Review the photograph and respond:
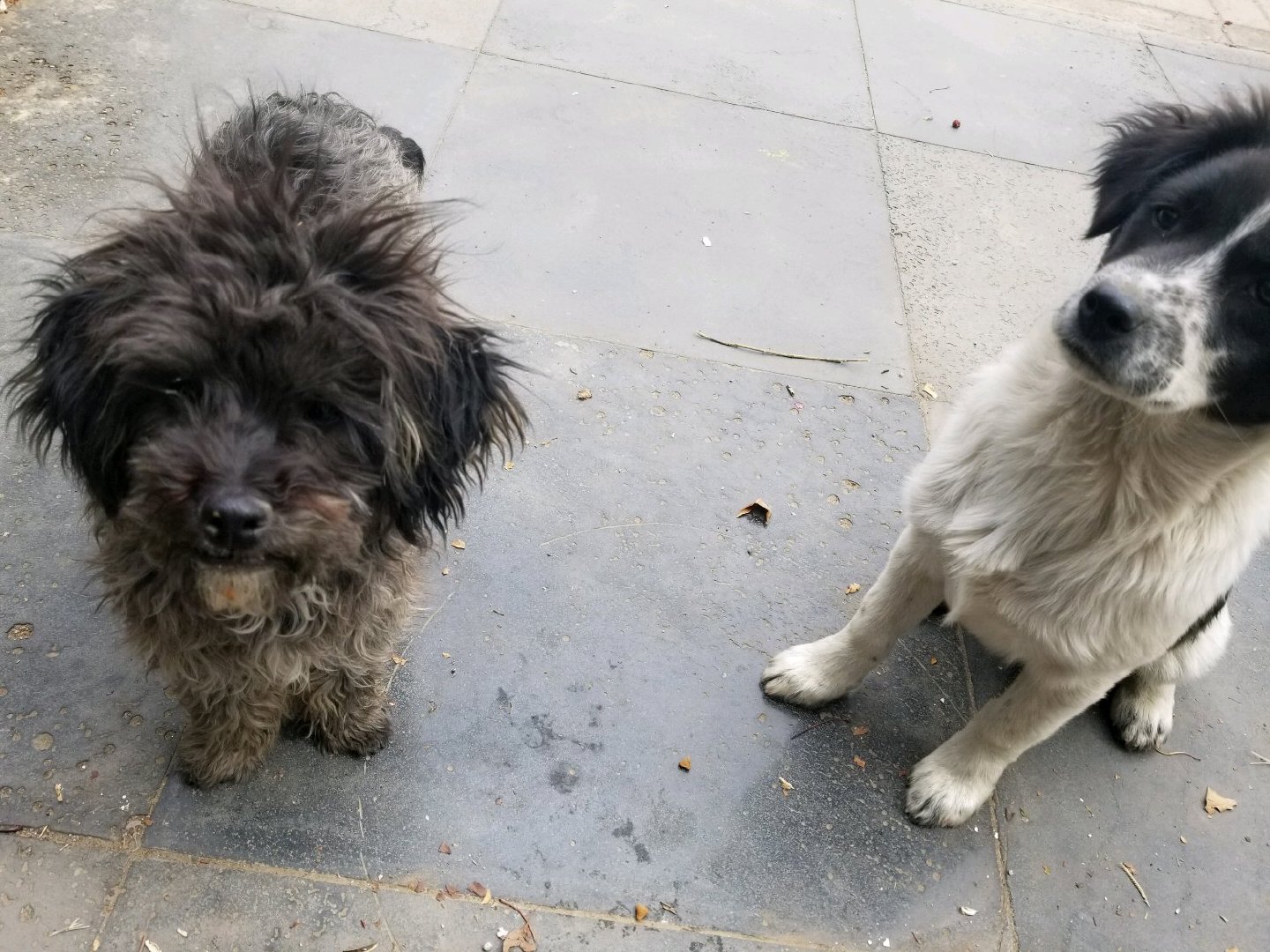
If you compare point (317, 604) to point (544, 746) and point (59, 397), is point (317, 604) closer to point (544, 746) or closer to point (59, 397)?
point (59, 397)

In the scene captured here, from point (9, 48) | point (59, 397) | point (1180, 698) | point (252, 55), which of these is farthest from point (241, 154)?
point (1180, 698)

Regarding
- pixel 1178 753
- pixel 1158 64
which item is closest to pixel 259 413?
pixel 1178 753

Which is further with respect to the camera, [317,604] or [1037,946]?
[1037,946]

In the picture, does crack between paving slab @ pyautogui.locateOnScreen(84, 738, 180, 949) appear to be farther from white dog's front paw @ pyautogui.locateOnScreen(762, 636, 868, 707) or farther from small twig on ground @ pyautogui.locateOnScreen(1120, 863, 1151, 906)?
small twig on ground @ pyautogui.locateOnScreen(1120, 863, 1151, 906)

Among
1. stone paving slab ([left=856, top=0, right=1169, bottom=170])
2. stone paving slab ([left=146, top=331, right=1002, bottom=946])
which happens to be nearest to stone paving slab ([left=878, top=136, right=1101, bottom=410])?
stone paving slab ([left=856, top=0, right=1169, bottom=170])

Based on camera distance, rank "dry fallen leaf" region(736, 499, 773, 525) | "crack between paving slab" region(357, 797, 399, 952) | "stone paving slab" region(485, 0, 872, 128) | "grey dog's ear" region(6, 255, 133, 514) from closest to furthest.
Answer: "grey dog's ear" region(6, 255, 133, 514)
"crack between paving slab" region(357, 797, 399, 952)
"dry fallen leaf" region(736, 499, 773, 525)
"stone paving slab" region(485, 0, 872, 128)

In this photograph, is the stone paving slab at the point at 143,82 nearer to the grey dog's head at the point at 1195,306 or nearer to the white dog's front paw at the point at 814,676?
the white dog's front paw at the point at 814,676

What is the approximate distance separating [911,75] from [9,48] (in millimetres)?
5078

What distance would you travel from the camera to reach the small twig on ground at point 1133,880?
2658 millimetres

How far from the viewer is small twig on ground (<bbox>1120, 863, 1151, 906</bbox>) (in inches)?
105

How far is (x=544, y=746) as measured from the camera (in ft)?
8.86

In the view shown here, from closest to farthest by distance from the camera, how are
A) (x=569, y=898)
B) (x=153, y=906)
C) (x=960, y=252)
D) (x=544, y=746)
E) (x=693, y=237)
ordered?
1. (x=153, y=906)
2. (x=569, y=898)
3. (x=544, y=746)
4. (x=693, y=237)
5. (x=960, y=252)

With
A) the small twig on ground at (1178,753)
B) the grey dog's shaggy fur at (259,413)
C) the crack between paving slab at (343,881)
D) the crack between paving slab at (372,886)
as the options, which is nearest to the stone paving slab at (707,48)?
the grey dog's shaggy fur at (259,413)

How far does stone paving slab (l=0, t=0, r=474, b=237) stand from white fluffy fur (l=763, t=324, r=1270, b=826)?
3.14 m
